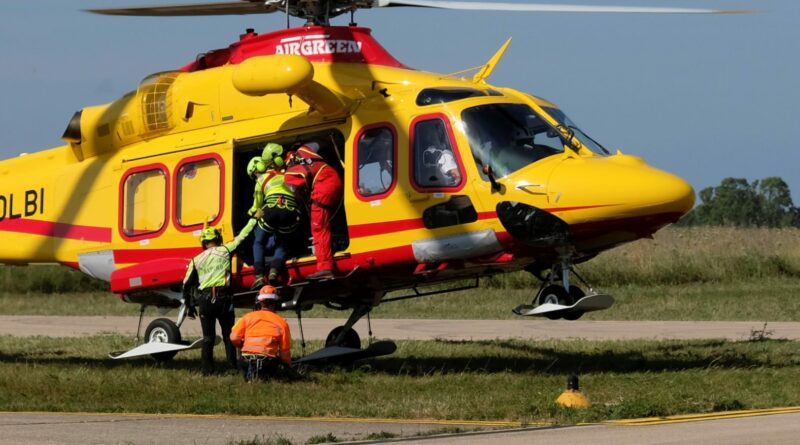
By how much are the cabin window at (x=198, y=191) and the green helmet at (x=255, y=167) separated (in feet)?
1.82

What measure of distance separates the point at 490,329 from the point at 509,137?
9481 mm

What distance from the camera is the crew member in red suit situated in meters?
16.5

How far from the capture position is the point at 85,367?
18406 millimetres

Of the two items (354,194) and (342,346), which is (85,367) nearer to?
(342,346)

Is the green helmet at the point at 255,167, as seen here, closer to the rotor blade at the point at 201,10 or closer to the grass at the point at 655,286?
the rotor blade at the point at 201,10

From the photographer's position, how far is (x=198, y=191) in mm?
17703

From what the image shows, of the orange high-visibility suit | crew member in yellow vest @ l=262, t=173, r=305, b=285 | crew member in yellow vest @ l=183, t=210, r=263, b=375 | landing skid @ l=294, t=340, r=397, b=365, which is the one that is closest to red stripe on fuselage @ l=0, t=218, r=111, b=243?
crew member in yellow vest @ l=183, t=210, r=263, b=375

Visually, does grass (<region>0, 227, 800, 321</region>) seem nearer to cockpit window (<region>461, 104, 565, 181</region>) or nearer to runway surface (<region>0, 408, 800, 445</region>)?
cockpit window (<region>461, 104, 565, 181</region>)

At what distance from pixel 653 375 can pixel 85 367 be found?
7.32 metres

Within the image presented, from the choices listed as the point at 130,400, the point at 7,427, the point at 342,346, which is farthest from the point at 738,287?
the point at 7,427

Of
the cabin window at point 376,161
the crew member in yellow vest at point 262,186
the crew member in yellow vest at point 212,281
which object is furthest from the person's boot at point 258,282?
the cabin window at point 376,161

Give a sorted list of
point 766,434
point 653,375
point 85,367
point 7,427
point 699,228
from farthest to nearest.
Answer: point 699,228, point 85,367, point 653,375, point 7,427, point 766,434

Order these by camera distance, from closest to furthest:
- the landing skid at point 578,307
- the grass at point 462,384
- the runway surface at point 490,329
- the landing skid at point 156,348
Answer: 1. the grass at point 462,384
2. the landing skid at point 578,307
3. the landing skid at point 156,348
4. the runway surface at point 490,329

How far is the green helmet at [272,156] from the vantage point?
17.0 meters
